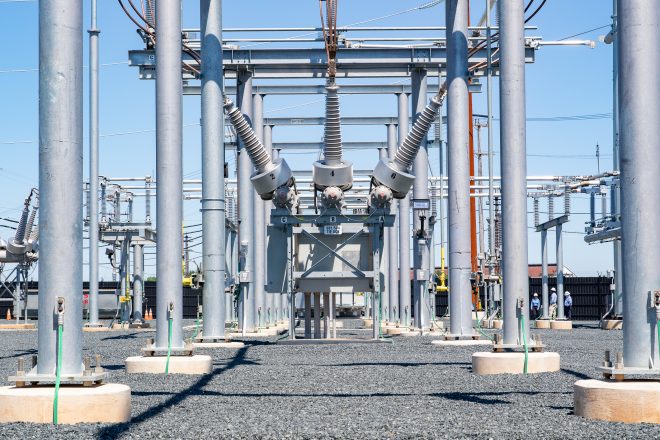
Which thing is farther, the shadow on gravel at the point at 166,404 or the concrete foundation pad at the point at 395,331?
the concrete foundation pad at the point at 395,331

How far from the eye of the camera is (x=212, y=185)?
1589cm

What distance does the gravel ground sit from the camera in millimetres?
6316

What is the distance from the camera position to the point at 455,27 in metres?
16.4

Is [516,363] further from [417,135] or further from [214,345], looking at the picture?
[417,135]

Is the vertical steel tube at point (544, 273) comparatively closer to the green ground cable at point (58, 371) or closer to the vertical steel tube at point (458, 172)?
the vertical steel tube at point (458, 172)

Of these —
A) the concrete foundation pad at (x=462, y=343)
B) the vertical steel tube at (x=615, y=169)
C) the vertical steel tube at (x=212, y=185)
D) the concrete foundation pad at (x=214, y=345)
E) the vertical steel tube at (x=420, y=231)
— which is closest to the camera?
the vertical steel tube at (x=212, y=185)

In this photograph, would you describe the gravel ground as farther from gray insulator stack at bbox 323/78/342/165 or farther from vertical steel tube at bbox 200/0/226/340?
gray insulator stack at bbox 323/78/342/165

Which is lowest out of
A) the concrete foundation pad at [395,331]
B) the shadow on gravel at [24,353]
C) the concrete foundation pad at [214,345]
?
the concrete foundation pad at [395,331]

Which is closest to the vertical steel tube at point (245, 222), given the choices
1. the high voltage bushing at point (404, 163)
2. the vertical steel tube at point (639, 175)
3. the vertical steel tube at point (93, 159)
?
the vertical steel tube at point (93, 159)

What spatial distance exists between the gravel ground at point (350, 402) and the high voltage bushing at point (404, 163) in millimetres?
3886

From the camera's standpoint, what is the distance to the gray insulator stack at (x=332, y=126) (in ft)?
52.2

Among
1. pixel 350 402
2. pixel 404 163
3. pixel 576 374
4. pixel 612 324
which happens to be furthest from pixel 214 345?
pixel 612 324

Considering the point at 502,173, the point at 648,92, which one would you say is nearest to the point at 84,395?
the point at 648,92

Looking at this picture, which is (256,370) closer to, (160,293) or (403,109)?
(160,293)
